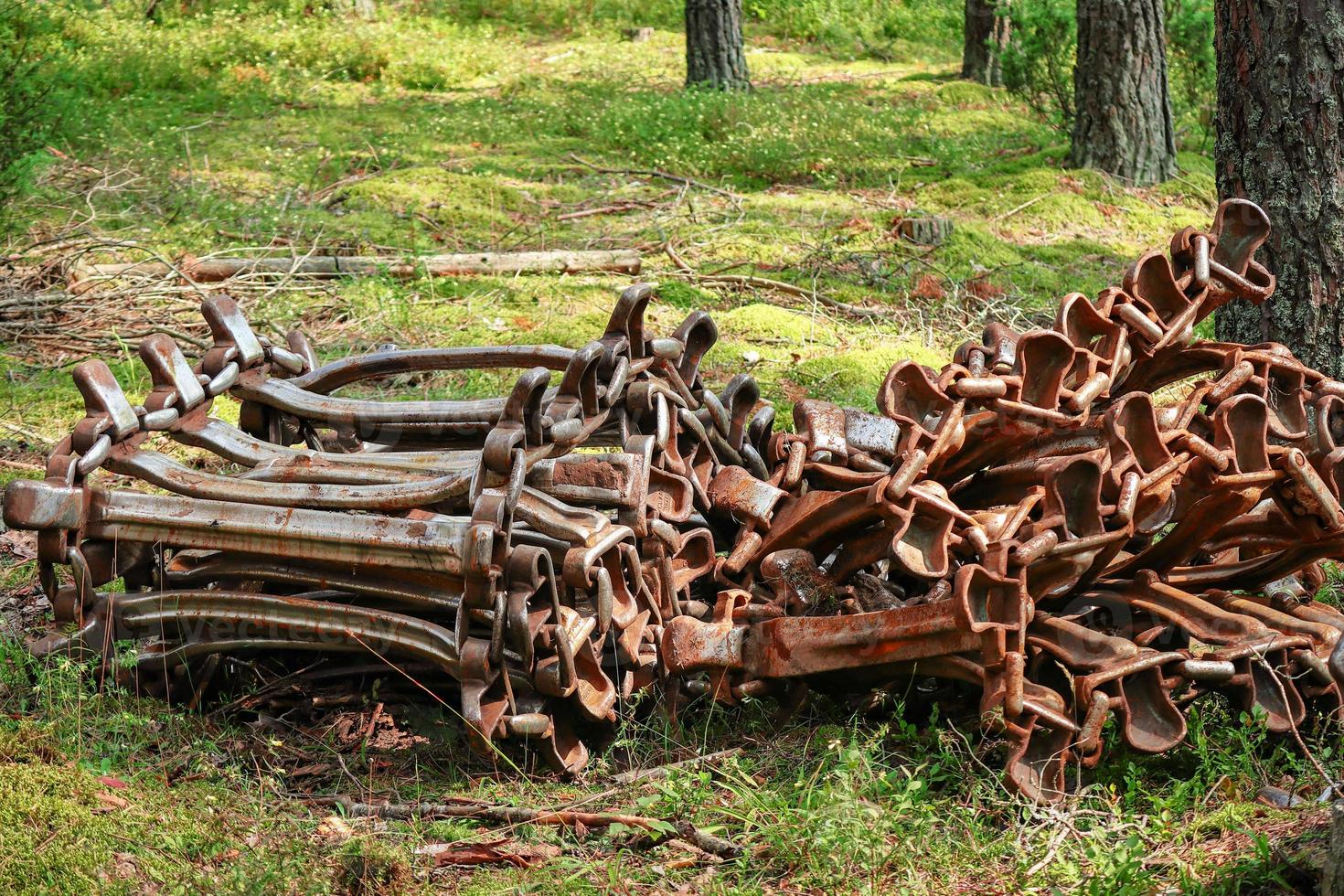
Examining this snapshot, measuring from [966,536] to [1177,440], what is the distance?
55 centimetres

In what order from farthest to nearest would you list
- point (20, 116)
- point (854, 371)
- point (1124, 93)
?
point (1124, 93) → point (20, 116) → point (854, 371)

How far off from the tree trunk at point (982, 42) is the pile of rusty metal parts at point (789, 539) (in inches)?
437

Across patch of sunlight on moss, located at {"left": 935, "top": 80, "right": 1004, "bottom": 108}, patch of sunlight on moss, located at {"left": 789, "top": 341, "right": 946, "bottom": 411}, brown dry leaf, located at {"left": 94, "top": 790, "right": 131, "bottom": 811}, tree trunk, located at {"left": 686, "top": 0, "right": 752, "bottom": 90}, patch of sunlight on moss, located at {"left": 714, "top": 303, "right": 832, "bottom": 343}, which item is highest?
tree trunk, located at {"left": 686, "top": 0, "right": 752, "bottom": 90}

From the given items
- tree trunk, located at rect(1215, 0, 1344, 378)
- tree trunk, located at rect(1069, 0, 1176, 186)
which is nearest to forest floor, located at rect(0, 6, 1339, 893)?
tree trunk, located at rect(1069, 0, 1176, 186)

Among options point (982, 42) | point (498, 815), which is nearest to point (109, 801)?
point (498, 815)

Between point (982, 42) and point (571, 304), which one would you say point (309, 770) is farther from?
point (982, 42)

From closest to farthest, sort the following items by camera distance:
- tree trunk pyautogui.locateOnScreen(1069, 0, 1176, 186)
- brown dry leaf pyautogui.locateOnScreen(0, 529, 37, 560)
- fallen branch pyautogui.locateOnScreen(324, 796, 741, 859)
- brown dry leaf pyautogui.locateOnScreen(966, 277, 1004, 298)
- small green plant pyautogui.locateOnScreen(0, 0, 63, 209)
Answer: fallen branch pyautogui.locateOnScreen(324, 796, 741, 859), brown dry leaf pyautogui.locateOnScreen(0, 529, 37, 560), small green plant pyautogui.locateOnScreen(0, 0, 63, 209), brown dry leaf pyautogui.locateOnScreen(966, 277, 1004, 298), tree trunk pyautogui.locateOnScreen(1069, 0, 1176, 186)

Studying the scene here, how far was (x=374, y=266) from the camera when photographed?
6480 millimetres

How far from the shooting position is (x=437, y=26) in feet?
51.9

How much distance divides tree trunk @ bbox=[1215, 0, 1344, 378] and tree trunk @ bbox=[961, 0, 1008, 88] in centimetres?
987

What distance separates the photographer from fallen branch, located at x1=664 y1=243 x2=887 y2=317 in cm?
615

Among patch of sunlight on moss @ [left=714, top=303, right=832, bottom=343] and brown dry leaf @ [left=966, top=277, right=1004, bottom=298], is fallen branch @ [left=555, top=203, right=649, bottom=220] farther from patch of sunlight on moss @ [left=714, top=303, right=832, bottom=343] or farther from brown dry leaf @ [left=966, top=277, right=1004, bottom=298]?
brown dry leaf @ [left=966, top=277, right=1004, bottom=298]

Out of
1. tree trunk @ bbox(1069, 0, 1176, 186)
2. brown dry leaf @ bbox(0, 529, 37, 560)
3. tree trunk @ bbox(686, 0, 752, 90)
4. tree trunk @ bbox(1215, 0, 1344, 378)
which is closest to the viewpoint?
tree trunk @ bbox(1215, 0, 1344, 378)

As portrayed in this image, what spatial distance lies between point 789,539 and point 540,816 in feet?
3.01
